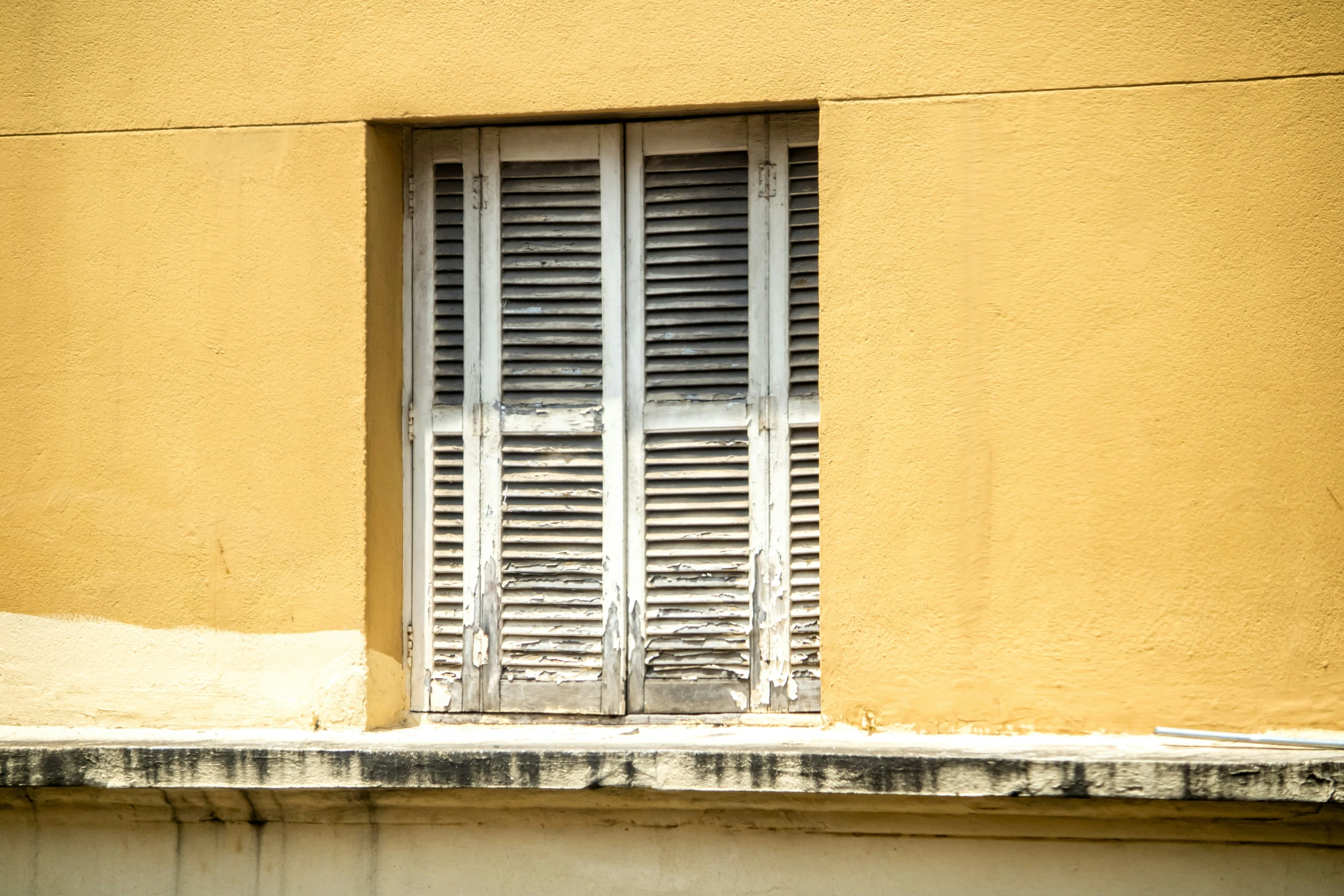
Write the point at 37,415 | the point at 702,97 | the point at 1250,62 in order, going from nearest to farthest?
the point at 1250,62
the point at 702,97
the point at 37,415

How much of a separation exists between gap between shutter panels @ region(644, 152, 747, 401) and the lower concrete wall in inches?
49.4

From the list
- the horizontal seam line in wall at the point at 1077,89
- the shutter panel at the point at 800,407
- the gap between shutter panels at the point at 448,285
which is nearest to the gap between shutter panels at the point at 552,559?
the gap between shutter panels at the point at 448,285

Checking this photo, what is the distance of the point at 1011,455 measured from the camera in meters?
3.84

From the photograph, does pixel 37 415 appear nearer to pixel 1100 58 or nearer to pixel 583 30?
pixel 583 30

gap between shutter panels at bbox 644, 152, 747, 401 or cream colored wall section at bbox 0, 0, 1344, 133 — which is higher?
cream colored wall section at bbox 0, 0, 1344, 133

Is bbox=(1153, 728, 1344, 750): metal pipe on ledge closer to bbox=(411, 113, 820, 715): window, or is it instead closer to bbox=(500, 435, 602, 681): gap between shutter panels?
bbox=(411, 113, 820, 715): window

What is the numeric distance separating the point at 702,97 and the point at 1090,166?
3.57 feet

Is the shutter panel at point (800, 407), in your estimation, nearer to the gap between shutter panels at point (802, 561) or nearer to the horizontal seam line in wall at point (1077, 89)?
the gap between shutter panels at point (802, 561)

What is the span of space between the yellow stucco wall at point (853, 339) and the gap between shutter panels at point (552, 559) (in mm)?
371

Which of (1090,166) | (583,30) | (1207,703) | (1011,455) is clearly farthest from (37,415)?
(1207,703)

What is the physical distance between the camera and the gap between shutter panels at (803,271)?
4.11 m

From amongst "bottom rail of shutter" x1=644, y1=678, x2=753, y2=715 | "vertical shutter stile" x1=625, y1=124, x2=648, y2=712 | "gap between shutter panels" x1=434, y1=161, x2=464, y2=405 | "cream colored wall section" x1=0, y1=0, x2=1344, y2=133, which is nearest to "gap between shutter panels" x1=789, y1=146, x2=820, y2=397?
"cream colored wall section" x1=0, y1=0, x2=1344, y2=133

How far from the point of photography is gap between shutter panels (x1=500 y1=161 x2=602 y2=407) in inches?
166

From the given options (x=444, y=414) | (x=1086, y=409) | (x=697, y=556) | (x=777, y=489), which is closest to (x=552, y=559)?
(x=697, y=556)
